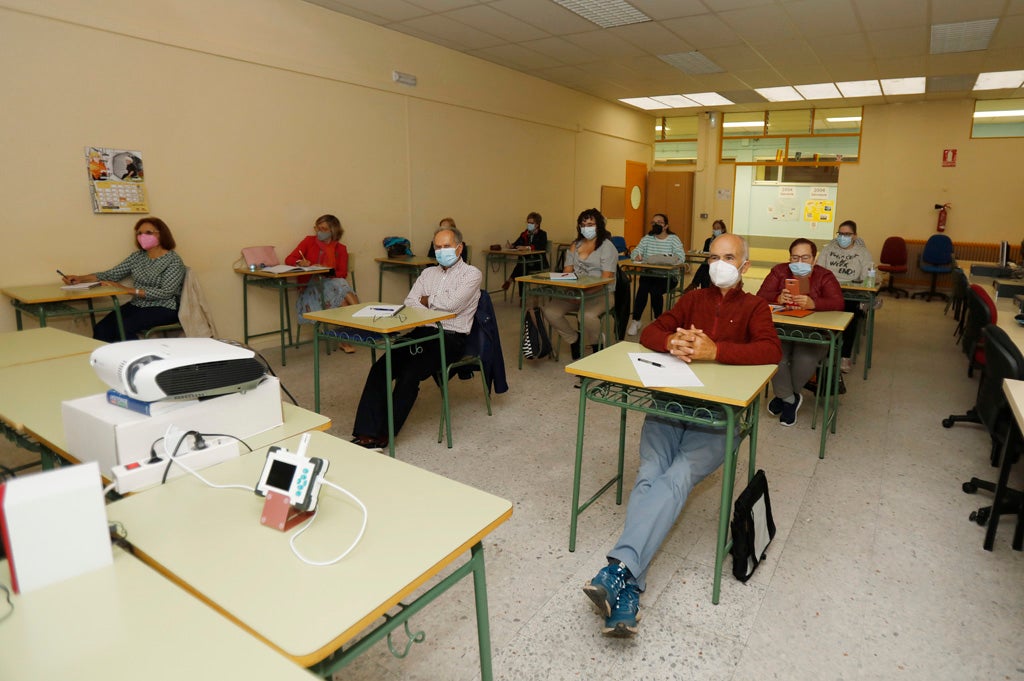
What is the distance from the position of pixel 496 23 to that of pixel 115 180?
3743 mm

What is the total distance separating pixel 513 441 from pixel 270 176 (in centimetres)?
356

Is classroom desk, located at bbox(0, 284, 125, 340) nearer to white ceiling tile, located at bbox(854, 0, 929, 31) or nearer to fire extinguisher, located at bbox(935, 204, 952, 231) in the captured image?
white ceiling tile, located at bbox(854, 0, 929, 31)

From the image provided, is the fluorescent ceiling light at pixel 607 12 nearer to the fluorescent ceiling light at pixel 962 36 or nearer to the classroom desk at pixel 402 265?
the classroom desk at pixel 402 265

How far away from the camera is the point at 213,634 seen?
95 centimetres


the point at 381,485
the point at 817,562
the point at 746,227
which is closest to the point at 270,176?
the point at 381,485

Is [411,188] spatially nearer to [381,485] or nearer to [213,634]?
[381,485]

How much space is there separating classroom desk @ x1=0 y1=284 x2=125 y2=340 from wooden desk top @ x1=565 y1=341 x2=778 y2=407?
11.2 ft

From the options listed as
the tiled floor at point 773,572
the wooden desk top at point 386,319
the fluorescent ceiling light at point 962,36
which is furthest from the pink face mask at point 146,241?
the fluorescent ceiling light at point 962,36

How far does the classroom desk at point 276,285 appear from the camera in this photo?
523 centimetres

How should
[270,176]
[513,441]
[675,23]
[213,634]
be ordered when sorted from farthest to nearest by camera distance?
[675,23] → [270,176] → [513,441] → [213,634]

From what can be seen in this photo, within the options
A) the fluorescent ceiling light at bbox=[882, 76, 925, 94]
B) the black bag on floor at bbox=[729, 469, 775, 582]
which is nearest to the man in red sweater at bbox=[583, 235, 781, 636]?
the black bag on floor at bbox=[729, 469, 775, 582]

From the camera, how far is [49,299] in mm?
3758

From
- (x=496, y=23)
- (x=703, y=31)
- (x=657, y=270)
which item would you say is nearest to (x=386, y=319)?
(x=657, y=270)

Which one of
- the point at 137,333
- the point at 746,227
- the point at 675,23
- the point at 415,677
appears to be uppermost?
the point at 675,23
